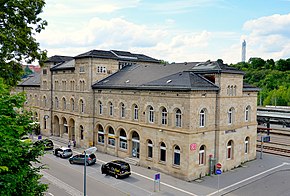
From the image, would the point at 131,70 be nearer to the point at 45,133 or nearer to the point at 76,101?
the point at 76,101

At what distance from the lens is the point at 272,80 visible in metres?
94.6

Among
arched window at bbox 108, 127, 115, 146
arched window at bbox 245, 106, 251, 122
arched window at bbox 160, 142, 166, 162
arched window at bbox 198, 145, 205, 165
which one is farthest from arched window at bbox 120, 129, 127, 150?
arched window at bbox 245, 106, 251, 122

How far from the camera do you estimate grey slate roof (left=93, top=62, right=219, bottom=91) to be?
29.2m

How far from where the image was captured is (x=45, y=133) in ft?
169

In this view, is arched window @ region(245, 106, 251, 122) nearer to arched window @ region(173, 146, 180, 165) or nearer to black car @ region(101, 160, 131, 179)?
arched window @ region(173, 146, 180, 165)

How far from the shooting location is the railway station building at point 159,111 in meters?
29.0

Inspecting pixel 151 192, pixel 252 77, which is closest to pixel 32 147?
pixel 151 192

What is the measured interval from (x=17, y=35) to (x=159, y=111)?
16.3m

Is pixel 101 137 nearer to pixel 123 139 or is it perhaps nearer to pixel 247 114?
pixel 123 139

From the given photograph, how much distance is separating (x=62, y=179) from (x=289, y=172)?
23223 mm

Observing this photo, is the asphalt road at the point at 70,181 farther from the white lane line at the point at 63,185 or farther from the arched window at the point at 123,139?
the arched window at the point at 123,139

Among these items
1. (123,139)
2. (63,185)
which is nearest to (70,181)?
(63,185)

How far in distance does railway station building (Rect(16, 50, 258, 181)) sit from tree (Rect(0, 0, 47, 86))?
11.8ft

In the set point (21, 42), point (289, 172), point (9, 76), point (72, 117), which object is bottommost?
point (289, 172)
